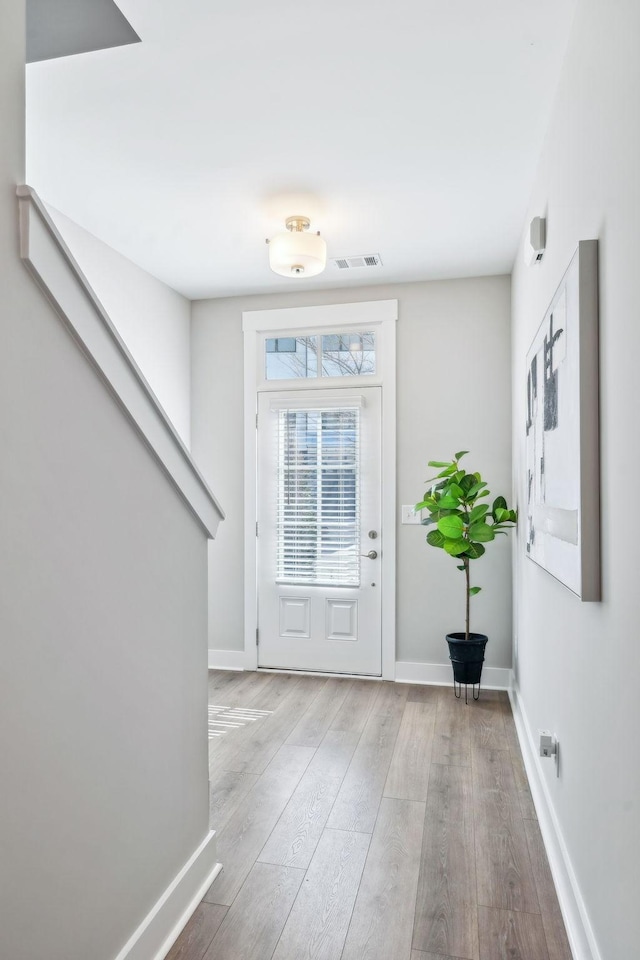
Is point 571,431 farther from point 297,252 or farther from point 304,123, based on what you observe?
point 297,252

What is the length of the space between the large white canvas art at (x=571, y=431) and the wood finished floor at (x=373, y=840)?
988 millimetres

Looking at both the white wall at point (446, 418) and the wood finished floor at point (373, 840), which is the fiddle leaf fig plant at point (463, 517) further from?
the wood finished floor at point (373, 840)

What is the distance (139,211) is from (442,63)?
1624 mm

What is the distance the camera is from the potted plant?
3510mm

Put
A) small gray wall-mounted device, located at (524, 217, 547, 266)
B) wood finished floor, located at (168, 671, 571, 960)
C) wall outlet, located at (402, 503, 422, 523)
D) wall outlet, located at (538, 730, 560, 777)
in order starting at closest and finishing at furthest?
wood finished floor, located at (168, 671, 571, 960) < wall outlet, located at (538, 730, 560, 777) < small gray wall-mounted device, located at (524, 217, 547, 266) < wall outlet, located at (402, 503, 422, 523)

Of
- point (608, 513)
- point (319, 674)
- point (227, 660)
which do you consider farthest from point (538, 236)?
point (227, 660)

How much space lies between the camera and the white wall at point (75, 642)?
113 centimetres

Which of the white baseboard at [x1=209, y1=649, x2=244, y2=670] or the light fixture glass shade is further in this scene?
the white baseboard at [x1=209, y1=649, x2=244, y2=670]

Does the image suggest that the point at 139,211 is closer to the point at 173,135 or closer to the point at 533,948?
the point at 173,135

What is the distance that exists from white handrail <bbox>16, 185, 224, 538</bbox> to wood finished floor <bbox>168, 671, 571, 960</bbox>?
47.4 inches

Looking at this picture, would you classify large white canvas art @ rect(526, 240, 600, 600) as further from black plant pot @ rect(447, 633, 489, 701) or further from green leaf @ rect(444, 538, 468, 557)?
black plant pot @ rect(447, 633, 489, 701)

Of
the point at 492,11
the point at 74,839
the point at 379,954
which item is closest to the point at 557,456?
the point at 492,11

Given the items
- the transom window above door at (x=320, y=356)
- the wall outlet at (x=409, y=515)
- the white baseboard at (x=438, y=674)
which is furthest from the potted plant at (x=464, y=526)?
the transom window above door at (x=320, y=356)

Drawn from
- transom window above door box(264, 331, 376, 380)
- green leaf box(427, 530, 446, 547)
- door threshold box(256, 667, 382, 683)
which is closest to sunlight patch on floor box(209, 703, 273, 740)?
door threshold box(256, 667, 382, 683)
